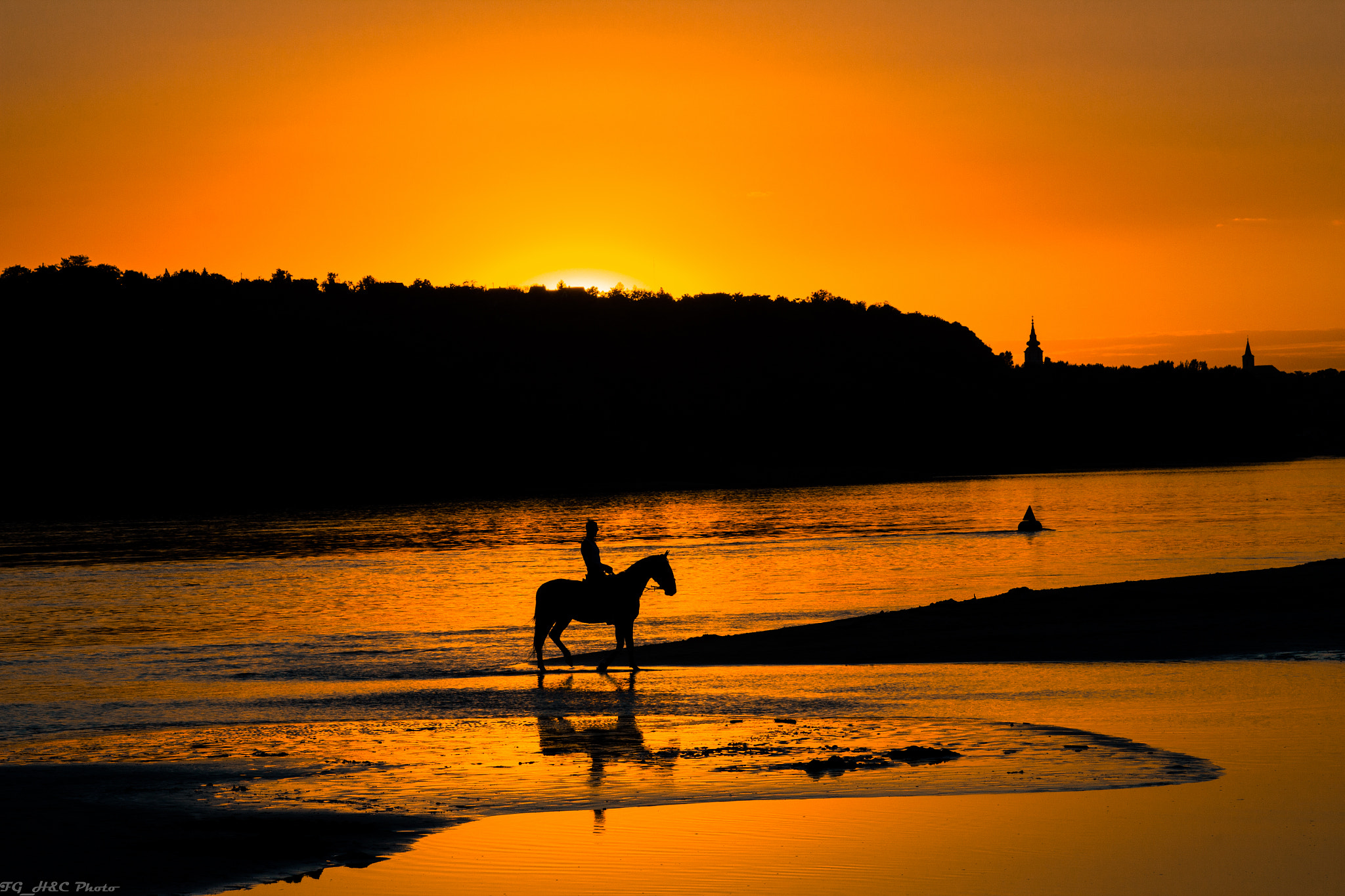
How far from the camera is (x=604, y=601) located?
69.3ft

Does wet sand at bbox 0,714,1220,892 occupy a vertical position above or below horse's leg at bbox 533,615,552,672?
below

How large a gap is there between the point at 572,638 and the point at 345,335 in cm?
16699

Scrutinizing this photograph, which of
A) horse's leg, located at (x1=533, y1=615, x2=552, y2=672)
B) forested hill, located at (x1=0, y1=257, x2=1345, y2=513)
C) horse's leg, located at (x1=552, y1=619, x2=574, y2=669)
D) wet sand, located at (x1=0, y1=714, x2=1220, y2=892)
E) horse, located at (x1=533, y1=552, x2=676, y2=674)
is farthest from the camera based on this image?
forested hill, located at (x1=0, y1=257, x2=1345, y2=513)

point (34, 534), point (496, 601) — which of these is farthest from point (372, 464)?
point (496, 601)

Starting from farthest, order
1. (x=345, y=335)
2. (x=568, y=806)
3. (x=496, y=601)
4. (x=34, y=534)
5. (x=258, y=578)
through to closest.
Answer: (x=345, y=335), (x=34, y=534), (x=258, y=578), (x=496, y=601), (x=568, y=806)

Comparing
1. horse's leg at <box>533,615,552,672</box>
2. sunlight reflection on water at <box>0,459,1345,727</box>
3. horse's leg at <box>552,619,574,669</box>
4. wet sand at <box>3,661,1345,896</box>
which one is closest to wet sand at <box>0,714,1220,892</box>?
wet sand at <box>3,661,1345,896</box>

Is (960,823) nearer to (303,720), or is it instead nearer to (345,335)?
(303,720)

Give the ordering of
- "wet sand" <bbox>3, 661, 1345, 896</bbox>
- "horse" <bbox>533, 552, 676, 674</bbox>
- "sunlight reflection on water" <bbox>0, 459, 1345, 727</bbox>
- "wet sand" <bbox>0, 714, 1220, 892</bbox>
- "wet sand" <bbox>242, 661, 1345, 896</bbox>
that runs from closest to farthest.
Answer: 1. "wet sand" <bbox>242, 661, 1345, 896</bbox>
2. "wet sand" <bbox>3, 661, 1345, 896</bbox>
3. "wet sand" <bbox>0, 714, 1220, 892</bbox>
4. "horse" <bbox>533, 552, 676, 674</bbox>
5. "sunlight reflection on water" <bbox>0, 459, 1345, 727</bbox>

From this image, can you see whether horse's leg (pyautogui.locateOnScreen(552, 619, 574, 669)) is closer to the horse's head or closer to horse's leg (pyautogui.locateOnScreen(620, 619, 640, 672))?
horse's leg (pyautogui.locateOnScreen(620, 619, 640, 672))

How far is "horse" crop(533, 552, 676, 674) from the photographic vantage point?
69.2 feet

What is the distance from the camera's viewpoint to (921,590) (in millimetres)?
36250

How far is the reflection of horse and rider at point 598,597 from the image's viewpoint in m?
21.1

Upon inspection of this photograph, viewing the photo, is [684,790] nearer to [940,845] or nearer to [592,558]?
[940,845]

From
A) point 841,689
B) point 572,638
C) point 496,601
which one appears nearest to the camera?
point 841,689
